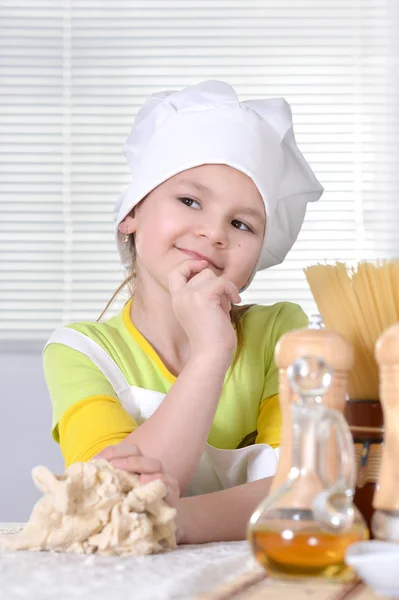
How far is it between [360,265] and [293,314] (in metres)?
0.68

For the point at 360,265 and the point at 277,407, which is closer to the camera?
the point at 360,265

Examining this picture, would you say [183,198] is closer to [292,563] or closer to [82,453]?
[82,453]

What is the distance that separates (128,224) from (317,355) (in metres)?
0.78

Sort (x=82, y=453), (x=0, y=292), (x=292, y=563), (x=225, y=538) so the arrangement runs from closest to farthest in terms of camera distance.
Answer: (x=292, y=563), (x=225, y=538), (x=82, y=453), (x=0, y=292)

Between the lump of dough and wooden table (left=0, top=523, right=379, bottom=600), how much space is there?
0.01 meters

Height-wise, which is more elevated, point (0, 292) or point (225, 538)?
point (0, 292)

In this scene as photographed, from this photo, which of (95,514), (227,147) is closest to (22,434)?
(227,147)

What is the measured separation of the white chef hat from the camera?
1166 mm

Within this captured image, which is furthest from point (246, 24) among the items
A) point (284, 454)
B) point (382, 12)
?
point (284, 454)

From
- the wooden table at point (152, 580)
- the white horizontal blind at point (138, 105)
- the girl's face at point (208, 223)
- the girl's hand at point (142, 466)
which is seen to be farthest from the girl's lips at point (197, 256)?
the white horizontal blind at point (138, 105)

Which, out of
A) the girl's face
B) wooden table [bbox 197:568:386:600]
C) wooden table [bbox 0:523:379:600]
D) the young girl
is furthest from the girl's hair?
wooden table [bbox 197:568:386:600]

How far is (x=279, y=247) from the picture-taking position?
1.31m

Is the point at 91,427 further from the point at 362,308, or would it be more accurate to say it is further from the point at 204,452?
the point at 362,308

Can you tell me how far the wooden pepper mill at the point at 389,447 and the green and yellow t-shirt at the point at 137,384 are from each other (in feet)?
1.49
